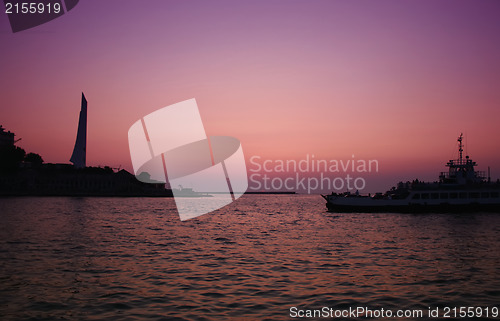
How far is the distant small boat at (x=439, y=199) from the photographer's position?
62.7 m

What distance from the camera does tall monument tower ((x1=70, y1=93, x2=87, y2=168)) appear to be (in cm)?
15398

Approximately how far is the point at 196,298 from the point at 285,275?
201 inches

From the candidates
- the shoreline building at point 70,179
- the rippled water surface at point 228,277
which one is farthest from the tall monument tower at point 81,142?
the rippled water surface at point 228,277

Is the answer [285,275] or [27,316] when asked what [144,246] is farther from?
[27,316]

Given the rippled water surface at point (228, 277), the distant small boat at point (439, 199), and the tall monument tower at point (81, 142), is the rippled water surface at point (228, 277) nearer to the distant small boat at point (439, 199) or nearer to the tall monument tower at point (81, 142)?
the distant small boat at point (439, 199)

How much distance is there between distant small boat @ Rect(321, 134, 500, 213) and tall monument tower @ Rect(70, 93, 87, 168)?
124 metres

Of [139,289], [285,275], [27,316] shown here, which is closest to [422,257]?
[285,275]

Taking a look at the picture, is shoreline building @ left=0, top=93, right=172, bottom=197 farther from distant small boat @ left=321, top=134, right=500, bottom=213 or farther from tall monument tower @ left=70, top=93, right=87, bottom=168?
distant small boat @ left=321, top=134, right=500, bottom=213

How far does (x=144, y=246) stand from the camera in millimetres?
25797

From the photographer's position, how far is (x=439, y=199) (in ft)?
208

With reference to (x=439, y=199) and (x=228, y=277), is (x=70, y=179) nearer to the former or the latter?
(x=439, y=199)

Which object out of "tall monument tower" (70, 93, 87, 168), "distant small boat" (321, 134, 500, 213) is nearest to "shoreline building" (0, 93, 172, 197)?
"tall monument tower" (70, 93, 87, 168)

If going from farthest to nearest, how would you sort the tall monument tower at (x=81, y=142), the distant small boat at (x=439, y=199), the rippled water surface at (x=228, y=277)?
the tall monument tower at (x=81, y=142)
the distant small boat at (x=439, y=199)
the rippled water surface at (x=228, y=277)

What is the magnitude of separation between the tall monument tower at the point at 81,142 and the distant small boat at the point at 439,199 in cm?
12395
